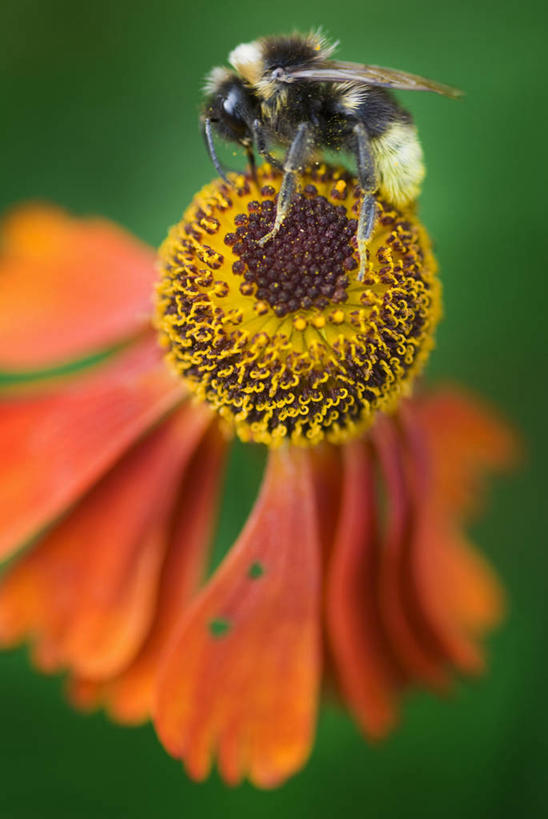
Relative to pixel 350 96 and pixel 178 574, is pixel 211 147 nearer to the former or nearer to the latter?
pixel 350 96

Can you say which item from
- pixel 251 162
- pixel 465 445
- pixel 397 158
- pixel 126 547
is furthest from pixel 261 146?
pixel 465 445

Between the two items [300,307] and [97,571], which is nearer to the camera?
[300,307]

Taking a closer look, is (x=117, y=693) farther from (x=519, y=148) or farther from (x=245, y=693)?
(x=519, y=148)

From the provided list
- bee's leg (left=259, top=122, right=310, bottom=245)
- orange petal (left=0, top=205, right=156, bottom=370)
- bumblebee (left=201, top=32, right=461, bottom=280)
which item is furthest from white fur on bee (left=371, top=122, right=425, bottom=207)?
orange petal (left=0, top=205, right=156, bottom=370)

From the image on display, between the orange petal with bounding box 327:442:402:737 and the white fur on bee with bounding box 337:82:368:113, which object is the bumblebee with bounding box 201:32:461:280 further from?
the orange petal with bounding box 327:442:402:737

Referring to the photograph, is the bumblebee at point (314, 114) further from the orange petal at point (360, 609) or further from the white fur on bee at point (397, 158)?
the orange petal at point (360, 609)

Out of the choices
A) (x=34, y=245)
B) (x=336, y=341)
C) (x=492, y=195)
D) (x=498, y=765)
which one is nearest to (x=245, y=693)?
(x=336, y=341)
